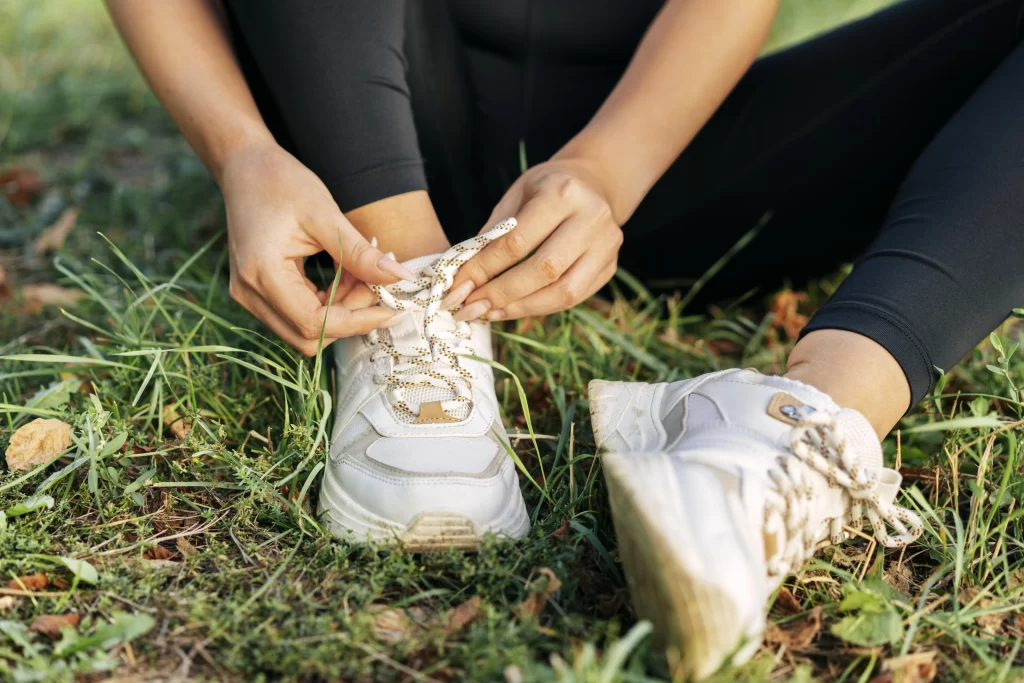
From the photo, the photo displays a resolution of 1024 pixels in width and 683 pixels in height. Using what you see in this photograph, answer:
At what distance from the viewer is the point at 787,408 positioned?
104 centimetres

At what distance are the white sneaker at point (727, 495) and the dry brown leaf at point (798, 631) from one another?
0.22ft

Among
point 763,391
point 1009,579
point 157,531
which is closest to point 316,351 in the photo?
point 157,531

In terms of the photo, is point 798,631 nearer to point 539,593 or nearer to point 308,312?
point 539,593

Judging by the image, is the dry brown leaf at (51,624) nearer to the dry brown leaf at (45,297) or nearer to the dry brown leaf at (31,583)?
the dry brown leaf at (31,583)

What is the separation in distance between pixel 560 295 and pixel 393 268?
0.89 ft

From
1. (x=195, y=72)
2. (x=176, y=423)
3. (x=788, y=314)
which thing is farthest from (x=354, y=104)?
(x=788, y=314)

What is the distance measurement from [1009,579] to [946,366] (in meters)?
0.31

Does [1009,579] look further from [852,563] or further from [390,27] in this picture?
[390,27]

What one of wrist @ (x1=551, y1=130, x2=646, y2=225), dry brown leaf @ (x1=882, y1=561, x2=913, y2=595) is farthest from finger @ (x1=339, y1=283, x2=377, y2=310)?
dry brown leaf @ (x1=882, y1=561, x2=913, y2=595)

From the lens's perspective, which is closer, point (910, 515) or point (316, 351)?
point (910, 515)

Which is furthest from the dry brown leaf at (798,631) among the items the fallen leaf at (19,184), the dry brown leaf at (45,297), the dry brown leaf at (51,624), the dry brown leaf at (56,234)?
the fallen leaf at (19,184)

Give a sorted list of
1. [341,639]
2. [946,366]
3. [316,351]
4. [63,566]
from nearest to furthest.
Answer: [341,639] < [63,566] < [946,366] < [316,351]

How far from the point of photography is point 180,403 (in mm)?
1327

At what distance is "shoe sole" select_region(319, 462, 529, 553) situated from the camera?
1.05 metres
